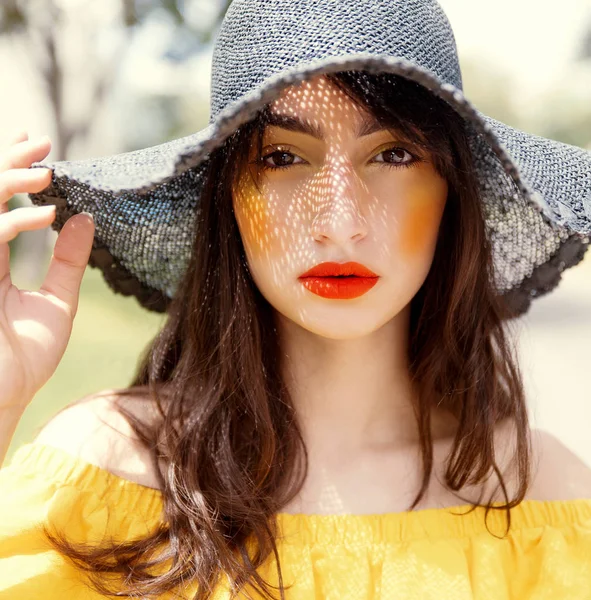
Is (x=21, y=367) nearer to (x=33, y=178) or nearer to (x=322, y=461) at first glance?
(x=33, y=178)

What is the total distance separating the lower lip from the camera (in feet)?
3.36

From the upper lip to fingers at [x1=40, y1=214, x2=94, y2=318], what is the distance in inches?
14.6

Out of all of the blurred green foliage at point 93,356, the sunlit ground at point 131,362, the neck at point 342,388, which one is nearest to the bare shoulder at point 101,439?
the neck at point 342,388

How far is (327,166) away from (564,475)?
0.78 metres

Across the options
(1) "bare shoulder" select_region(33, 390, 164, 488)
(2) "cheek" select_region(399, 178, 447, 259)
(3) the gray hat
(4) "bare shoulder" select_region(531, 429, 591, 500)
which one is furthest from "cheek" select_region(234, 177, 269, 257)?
(4) "bare shoulder" select_region(531, 429, 591, 500)

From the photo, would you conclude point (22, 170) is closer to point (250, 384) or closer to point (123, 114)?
point (250, 384)

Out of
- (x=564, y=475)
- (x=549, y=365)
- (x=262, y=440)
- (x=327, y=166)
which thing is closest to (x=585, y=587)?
(x=564, y=475)

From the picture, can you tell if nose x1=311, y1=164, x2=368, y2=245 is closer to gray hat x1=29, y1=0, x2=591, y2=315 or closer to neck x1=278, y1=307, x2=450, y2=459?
gray hat x1=29, y1=0, x2=591, y2=315

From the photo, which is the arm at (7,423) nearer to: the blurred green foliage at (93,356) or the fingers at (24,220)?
the fingers at (24,220)

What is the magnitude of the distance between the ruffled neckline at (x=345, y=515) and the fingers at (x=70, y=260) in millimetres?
269

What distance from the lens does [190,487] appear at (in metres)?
1.12

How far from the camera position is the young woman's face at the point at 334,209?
97 centimetres

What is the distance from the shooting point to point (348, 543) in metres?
1.15

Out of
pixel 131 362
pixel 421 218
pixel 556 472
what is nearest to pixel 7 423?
pixel 421 218
